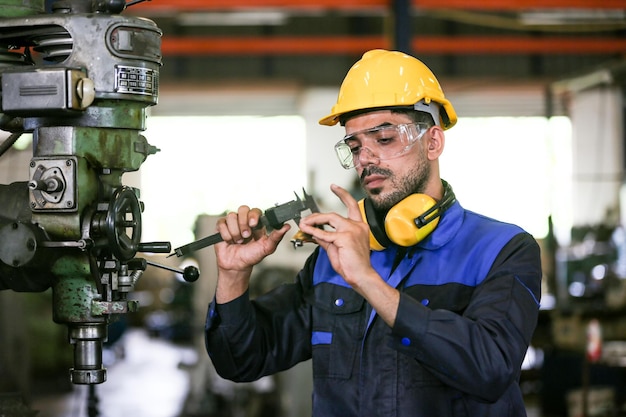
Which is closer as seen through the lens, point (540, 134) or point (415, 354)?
point (415, 354)

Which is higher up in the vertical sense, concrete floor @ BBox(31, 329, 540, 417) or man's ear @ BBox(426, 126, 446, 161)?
man's ear @ BBox(426, 126, 446, 161)

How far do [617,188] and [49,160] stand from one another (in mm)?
9402

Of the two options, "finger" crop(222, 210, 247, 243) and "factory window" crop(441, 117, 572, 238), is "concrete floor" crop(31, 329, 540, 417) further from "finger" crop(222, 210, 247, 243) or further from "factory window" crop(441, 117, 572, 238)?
"factory window" crop(441, 117, 572, 238)

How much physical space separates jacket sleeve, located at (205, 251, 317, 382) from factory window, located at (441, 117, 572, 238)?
26.3ft

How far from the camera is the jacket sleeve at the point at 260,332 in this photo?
5.07 ft

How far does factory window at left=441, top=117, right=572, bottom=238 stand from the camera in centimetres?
963

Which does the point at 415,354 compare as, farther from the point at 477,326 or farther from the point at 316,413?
the point at 316,413

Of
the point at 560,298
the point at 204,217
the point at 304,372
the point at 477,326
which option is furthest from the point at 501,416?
the point at 560,298

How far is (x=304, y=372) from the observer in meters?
3.96

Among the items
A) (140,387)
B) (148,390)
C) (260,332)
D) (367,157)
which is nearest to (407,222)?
(367,157)

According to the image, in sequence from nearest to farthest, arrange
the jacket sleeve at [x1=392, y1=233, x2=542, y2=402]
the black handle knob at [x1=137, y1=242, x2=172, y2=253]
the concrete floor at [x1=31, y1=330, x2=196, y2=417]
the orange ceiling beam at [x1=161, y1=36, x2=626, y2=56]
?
the jacket sleeve at [x1=392, y1=233, x2=542, y2=402] < the black handle knob at [x1=137, y1=242, x2=172, y2=253] < the concrete floor at [x1=31, y1=330, x2=196, y2=417] < the orange ceiling beam at [x1=161, y1=36, x2=626, y2=56]

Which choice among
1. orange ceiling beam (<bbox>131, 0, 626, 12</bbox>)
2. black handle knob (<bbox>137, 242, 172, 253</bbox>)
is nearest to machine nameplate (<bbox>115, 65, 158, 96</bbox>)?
black handle knob (<bbox>137, 242, 172, 253</bbox>)

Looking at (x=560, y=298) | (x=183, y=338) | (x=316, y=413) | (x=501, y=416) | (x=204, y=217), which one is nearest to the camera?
(x=501, y=416)

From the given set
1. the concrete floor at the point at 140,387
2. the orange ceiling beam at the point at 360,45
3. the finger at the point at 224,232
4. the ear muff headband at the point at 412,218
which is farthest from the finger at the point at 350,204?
the orange ceiling beam at the point at 360,45
